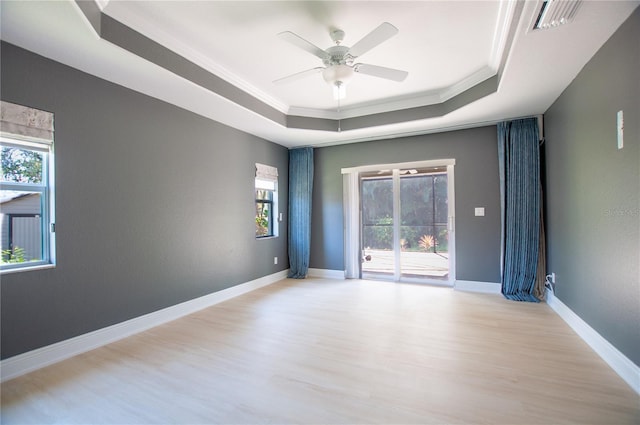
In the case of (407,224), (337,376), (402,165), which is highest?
(402,165)

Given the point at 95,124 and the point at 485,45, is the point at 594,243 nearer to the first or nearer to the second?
the point at 485,45

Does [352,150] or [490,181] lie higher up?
[352,150]

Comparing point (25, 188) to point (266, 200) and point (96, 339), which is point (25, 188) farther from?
point (266, 200)

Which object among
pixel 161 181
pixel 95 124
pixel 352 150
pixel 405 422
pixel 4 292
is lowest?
pixel 405 422

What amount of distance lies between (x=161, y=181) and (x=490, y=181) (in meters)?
4.54

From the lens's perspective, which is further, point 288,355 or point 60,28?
point 288,355

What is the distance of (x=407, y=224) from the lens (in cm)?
518

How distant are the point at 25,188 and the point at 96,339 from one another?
4.75 ft

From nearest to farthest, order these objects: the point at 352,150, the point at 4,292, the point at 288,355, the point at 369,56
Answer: the point at 4,292, the point at 288,355, the point at 369,56, the point at 352,150

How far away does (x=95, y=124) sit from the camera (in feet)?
9.07

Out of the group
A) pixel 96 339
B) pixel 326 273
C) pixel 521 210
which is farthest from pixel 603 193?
pixel 96 339

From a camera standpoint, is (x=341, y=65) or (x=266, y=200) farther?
(x=266, y=200)

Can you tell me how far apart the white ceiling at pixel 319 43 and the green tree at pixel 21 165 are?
826 mm

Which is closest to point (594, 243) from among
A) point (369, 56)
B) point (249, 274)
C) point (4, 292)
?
point (369, 56)
